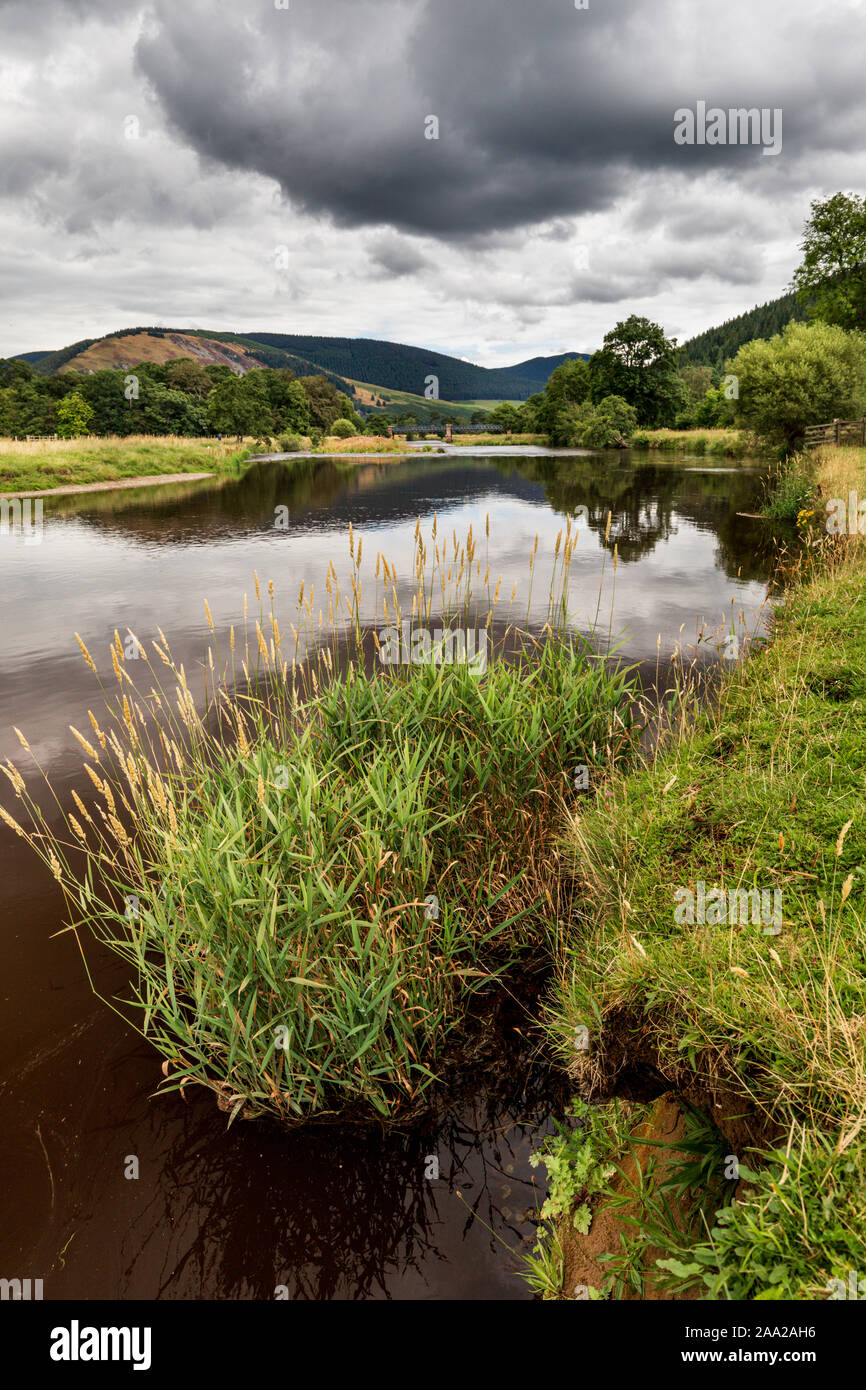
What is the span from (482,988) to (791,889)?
6.61ft

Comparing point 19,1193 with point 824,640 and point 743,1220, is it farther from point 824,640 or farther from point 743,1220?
point 824,640

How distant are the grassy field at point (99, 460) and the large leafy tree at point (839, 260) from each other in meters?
47.2

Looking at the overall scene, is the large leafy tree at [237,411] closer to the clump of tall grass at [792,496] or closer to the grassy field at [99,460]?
the grassy field at [99,460]

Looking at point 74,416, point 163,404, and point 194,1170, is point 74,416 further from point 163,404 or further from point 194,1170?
point 194,1170

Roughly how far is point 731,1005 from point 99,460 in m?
44.8

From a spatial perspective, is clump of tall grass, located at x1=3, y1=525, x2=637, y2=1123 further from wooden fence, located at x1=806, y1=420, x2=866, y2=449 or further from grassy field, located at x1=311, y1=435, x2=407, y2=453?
grassy field, located at x1=311, y1=435, x2=407, y2=453

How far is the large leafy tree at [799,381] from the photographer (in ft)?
114

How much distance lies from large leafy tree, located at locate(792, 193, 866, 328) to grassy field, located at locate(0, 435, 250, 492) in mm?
47169

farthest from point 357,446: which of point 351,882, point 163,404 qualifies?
point 351,882

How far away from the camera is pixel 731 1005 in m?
2.86

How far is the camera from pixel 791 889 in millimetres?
3711

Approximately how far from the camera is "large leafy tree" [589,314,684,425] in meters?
87.7

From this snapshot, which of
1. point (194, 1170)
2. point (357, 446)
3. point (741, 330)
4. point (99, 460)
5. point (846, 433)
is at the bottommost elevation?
point (194, 1170)
